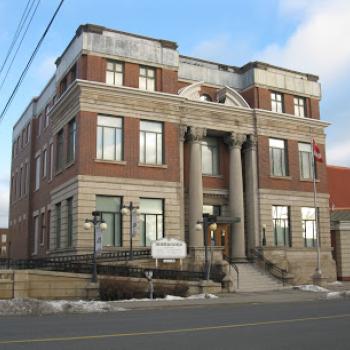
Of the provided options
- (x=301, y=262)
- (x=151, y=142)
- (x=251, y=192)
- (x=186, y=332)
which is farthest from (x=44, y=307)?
(x=301, y=262)

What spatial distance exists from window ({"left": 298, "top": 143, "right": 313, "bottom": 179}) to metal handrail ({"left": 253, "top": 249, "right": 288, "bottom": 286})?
8089 mm

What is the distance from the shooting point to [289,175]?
40406 millimetres

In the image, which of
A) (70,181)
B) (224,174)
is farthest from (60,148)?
(224,174)

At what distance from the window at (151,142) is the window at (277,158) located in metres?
9.59

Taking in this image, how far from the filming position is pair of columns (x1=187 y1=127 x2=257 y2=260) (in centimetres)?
3572

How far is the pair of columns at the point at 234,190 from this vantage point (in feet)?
117

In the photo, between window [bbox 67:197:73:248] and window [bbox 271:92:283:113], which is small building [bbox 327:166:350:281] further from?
window [bbox 67:197:73:248]

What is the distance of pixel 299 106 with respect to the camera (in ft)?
139

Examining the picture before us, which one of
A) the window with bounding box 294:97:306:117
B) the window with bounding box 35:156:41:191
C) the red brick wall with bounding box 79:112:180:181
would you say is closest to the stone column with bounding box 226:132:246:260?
the red brick wall with bounding box 79:112:180:181

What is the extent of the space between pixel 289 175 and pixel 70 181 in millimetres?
16853

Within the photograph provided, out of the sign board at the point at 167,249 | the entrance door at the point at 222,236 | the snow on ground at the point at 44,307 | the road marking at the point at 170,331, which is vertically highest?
the entrance door at the point at 222,236

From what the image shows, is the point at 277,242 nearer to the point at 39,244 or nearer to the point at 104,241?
the point at 104,241

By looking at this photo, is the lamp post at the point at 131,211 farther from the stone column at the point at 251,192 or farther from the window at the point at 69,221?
the stone column at the point at 251,192

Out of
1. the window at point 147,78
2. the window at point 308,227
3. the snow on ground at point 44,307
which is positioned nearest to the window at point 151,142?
the window at point 147,78
